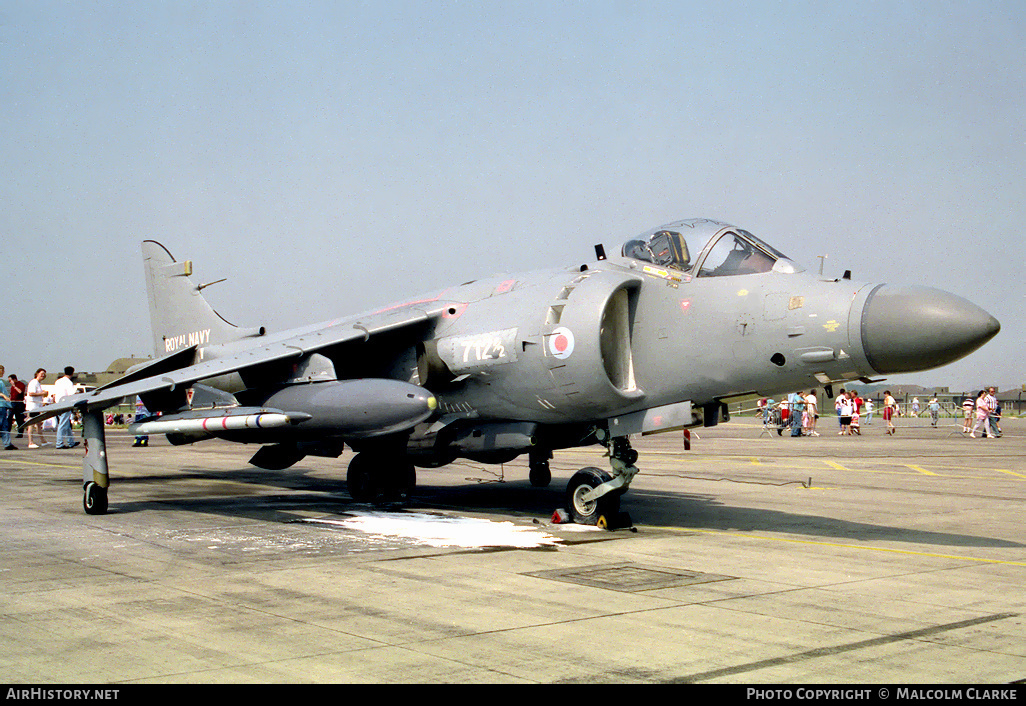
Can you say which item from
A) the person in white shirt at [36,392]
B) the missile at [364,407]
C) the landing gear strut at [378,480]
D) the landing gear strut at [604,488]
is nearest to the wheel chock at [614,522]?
the landing gear strut at [604,488]

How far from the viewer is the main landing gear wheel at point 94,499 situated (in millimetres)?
11461

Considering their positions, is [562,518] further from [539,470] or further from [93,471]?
[93,471]

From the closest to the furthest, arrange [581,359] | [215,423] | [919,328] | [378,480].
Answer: [919,328], [581,359], [215,423], [378,480]

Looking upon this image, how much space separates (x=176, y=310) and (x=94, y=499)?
5.88 m

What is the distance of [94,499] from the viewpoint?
37.7 ft

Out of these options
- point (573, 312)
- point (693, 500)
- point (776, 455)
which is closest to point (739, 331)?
point (573, 312)

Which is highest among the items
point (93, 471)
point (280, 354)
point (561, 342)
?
point (280, 354)

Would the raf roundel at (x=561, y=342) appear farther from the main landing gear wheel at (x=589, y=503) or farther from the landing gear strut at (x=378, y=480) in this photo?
the landing gear strut at (x=378, y=480)

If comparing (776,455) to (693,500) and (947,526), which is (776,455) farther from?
(947,526)

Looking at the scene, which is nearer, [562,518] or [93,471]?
[562,518]

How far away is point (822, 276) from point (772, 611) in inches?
165

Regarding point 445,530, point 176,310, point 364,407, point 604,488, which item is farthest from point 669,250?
point 176,310

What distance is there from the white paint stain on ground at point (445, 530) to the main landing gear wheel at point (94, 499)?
263 centimetres

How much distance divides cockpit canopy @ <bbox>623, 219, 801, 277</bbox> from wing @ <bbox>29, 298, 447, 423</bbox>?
299 centimetres
